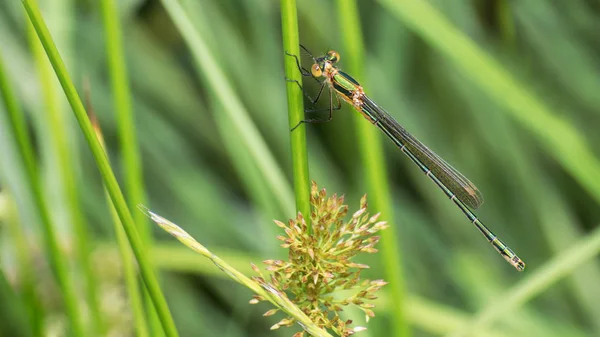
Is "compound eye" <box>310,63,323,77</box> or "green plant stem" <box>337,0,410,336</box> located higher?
"compound eye" <box>310,63,323,77</box>

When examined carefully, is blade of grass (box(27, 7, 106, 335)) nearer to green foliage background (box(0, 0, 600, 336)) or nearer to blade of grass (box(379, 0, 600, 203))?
green foliage background (box(0, 0, 600, 336))

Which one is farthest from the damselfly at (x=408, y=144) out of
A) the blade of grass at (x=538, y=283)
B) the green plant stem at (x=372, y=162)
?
the green plant stem at (x=372, y=162)

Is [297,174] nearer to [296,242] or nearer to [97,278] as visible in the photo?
[296,242]

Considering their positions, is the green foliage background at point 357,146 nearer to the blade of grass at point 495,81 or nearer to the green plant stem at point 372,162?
the blade of grass at point 495,81

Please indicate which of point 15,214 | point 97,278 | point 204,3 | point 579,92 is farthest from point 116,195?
point 579,92

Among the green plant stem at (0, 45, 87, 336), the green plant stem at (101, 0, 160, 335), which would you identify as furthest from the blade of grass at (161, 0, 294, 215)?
the green plant stem at (0, 45, 87, 336)
